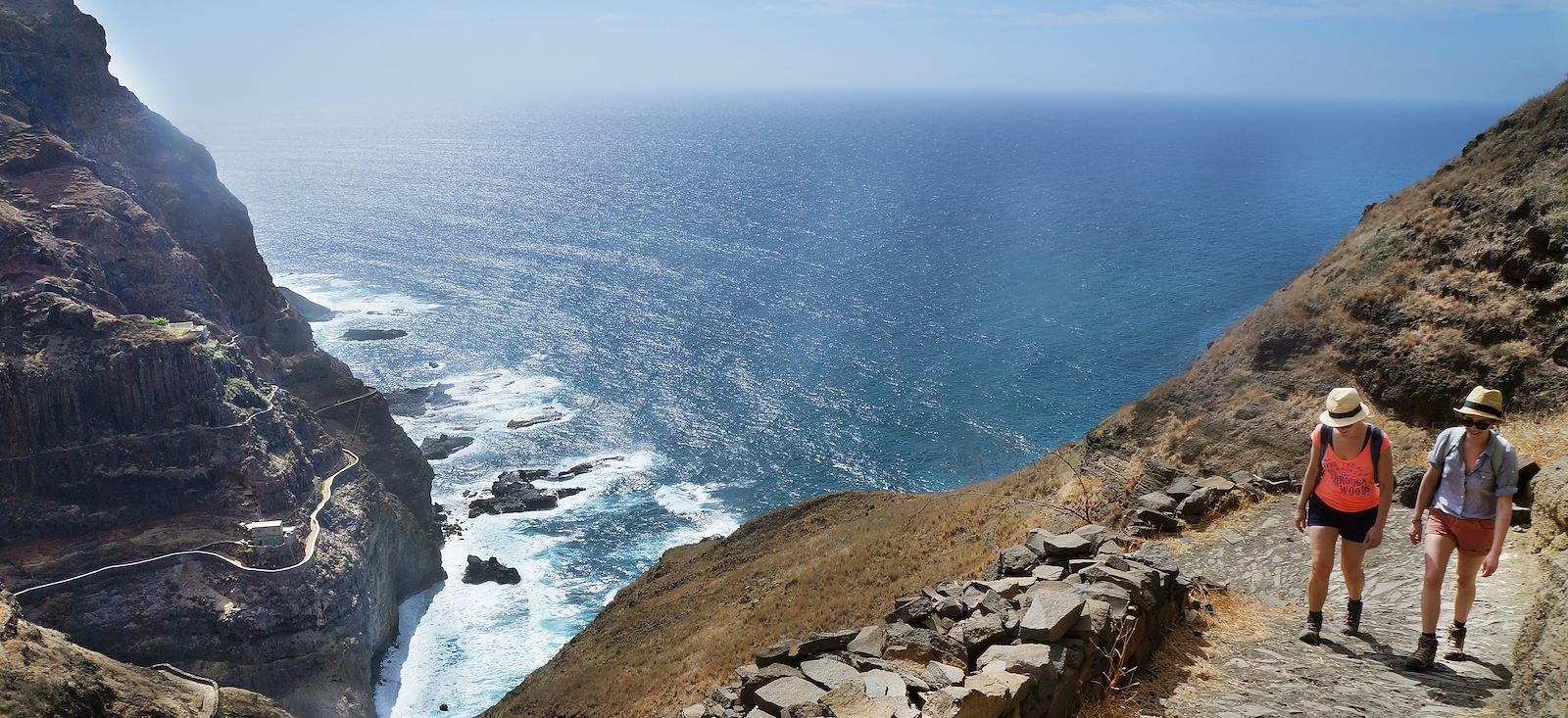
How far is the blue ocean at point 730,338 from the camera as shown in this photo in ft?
210

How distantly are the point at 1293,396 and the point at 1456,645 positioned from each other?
1392 centimetres

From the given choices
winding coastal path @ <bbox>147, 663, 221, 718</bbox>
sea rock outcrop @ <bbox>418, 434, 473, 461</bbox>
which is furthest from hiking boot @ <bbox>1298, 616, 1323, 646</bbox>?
sea rock outcrop @ <bbox>418, 434, 473, 461</bbox>

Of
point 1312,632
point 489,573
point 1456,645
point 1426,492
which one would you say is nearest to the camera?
point 1426,492

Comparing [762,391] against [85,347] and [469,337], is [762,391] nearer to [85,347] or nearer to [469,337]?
[469,337]

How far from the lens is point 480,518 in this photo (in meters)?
66.8

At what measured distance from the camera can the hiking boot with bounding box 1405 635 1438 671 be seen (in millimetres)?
10555

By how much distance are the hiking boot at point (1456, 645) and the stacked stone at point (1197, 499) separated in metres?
6.87

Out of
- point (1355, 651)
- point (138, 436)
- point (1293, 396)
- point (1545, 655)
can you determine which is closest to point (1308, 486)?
point (1355, 651)

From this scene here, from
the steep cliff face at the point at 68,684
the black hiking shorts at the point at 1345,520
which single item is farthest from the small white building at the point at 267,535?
the black hiking shorts at the point at 1345,520

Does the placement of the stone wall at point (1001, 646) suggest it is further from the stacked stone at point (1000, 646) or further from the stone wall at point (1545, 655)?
the stone wall at point (1545, 655)

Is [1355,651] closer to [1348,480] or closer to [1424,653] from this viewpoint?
[1424,653]

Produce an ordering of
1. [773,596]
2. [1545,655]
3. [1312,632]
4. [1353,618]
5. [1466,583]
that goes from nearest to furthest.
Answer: [1545,655], [1466,583], [1353,618], [1312,632], [773,596]

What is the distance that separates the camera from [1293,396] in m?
23.5

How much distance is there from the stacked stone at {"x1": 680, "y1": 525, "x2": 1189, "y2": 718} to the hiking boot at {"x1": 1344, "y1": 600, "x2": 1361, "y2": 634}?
2106 millimetres
